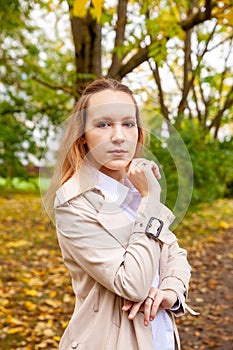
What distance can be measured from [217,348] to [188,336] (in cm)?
30

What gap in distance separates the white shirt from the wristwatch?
8 centimetres

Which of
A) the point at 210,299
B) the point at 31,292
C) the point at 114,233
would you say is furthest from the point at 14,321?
the point at 114,233

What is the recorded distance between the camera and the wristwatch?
1419mm

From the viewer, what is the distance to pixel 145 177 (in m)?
1.50

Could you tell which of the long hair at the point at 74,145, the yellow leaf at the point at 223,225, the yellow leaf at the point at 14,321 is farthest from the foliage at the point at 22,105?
the long hair at the point at 74,145

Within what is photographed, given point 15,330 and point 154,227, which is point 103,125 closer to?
point 154,227

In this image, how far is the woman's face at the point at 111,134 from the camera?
57.7 inches

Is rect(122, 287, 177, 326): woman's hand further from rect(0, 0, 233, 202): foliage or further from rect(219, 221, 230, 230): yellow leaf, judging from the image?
rect(219, 221, 230, 230): yellow leaf

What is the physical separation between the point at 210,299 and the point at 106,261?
13.0ft

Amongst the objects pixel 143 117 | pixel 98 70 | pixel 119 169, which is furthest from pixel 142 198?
pixel 98 70

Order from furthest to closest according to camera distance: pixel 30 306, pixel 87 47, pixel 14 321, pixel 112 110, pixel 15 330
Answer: pixel 87 47
pixel 30 306
pixel 14 321
pixel 15 330
pixel 112 110

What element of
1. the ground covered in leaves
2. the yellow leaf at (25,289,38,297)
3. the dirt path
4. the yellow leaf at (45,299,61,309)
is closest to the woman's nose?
the ground covered in leaves

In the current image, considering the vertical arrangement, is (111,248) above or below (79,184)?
below

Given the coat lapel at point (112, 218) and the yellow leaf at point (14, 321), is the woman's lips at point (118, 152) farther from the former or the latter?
the yellow leaf at point (14, 321)
